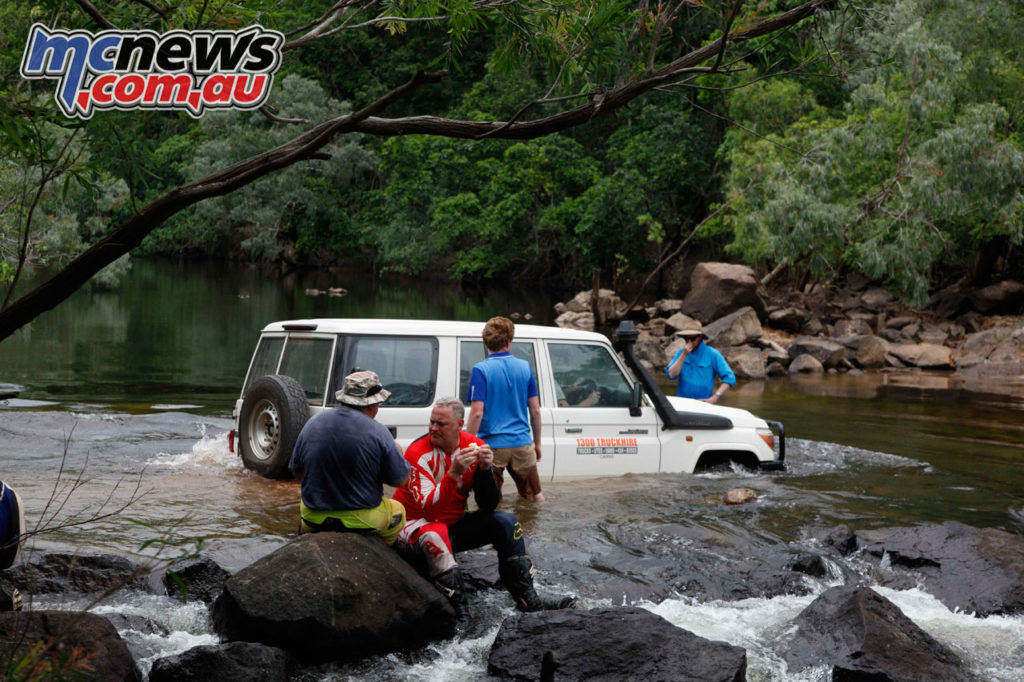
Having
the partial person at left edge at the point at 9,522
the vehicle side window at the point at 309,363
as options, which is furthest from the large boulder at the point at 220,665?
the vehicle side window at the point at 309,363

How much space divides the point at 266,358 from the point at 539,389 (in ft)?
8.83

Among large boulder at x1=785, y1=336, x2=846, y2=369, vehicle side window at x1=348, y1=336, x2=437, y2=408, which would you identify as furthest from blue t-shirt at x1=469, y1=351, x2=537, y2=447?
large boulder at x1=785, y1=336, x2=846, y2=369

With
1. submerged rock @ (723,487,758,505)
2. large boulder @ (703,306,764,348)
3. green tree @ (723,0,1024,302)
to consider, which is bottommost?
submerged rock @ (723,487,758,505)

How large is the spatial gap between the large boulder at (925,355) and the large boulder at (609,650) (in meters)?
22.6

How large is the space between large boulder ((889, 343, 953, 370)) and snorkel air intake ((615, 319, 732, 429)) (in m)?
18.5

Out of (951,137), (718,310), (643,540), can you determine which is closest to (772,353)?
(718,310)

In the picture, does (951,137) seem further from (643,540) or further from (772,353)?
(643,540)

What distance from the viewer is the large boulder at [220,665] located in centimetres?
559

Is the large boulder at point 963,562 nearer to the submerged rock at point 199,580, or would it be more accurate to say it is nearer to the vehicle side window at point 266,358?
the submerged rock at point 199,580

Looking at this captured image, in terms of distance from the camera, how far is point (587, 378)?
9.98 metres

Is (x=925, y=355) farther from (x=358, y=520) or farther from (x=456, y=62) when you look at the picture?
(x=456, y=62)

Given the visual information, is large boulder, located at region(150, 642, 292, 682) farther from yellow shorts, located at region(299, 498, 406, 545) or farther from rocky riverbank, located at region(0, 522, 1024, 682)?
yellow shorts, located at region(299, 498, 406, 545)

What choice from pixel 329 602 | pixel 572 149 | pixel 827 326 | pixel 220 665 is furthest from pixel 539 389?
pixel 572 149

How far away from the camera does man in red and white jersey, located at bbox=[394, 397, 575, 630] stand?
21.9 feet
